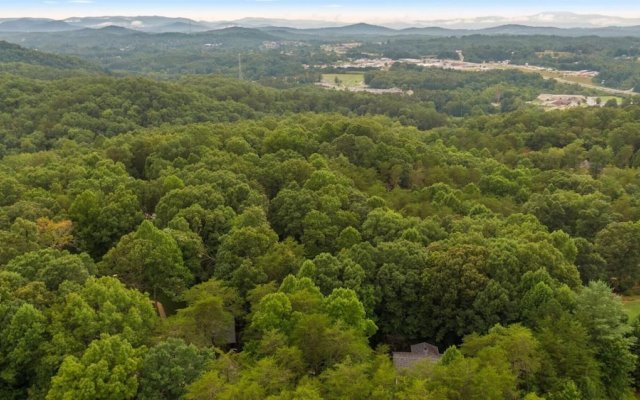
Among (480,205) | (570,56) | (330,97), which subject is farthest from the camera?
(570,56)

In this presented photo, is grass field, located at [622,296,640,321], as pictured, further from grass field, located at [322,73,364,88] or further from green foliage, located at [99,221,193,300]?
grass field, located at [322,73,364,88]

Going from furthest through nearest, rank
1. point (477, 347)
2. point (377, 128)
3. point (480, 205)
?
point (377, 128) → point (480, 205) → point (477, 347)

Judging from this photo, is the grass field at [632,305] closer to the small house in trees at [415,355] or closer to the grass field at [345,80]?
the small house in trees at [415,355]

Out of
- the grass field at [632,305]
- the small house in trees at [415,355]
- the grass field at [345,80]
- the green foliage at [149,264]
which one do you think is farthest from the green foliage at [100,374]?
the grass field at [345,80]

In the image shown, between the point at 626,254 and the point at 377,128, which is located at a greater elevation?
the point at 377,128

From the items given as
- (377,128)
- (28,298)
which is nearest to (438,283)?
(28,298)

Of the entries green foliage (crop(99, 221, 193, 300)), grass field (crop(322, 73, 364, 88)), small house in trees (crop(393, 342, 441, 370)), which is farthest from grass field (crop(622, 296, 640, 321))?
grass field (crop(322, 73, 364, 88))

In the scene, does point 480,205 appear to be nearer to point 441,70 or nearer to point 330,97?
point 330,97
